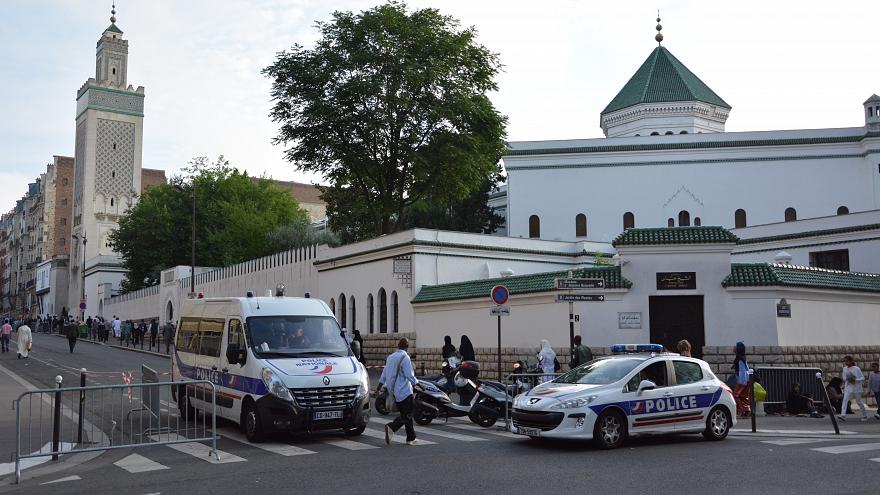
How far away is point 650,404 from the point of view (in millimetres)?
13094

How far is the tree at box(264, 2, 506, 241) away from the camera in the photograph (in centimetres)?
3784

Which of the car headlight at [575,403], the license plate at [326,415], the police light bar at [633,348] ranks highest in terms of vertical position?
the police light bar at [633,348]

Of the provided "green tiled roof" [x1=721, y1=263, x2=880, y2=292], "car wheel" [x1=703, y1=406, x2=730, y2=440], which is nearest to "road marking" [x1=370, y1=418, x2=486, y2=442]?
"car wheel" [x1=703, y1=406, x2=730, y2=440]

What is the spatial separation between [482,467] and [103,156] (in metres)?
90.2

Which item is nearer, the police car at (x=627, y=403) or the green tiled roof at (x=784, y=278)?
the police car at (x=627, y=403)

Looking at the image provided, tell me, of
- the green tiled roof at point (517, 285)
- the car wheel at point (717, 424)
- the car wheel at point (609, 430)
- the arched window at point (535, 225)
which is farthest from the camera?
the arched window at point (535, 225)

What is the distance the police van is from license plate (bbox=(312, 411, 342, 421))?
2 cm

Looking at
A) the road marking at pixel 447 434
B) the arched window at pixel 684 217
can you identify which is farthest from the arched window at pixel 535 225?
the road marking at pixel 447 434

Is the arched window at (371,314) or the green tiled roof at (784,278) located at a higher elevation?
the green tiled roof at (784,278)

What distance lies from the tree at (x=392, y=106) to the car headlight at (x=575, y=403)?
87.2ft

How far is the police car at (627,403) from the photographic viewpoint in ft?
41.0

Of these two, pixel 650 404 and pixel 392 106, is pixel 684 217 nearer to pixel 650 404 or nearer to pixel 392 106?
pixel 392 106

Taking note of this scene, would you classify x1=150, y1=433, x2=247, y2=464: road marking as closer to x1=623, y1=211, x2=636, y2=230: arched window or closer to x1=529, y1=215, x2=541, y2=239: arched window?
x1=529, y1=215, x2=541, y2=239: arched window

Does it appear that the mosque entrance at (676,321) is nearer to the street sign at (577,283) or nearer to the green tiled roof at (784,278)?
the green tiled roof at (784,278)
